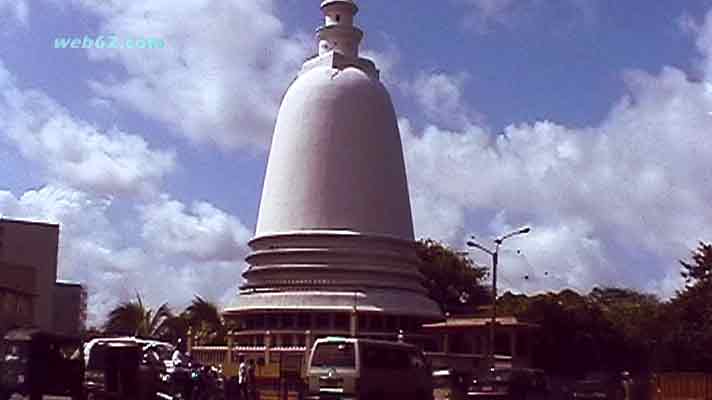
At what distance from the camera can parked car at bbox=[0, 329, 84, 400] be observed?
2873 cm

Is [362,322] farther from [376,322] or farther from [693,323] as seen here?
[693,323]

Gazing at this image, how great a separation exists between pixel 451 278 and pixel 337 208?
16887 millimetres

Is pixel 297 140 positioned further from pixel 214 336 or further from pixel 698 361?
pixel 698 361

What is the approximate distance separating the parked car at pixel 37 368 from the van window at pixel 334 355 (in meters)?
6.44

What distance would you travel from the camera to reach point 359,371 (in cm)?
3142

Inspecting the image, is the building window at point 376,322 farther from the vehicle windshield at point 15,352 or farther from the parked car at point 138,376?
the vehicle windshield at point 15,352

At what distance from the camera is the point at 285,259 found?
2525 inches

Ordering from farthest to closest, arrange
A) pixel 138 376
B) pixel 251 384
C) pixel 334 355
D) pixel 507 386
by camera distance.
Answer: pixel 251 384, pixel 507 386, pixel 138 376, pixel 334 355

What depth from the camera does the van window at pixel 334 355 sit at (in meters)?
31.6

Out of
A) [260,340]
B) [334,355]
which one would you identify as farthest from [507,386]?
[260,340]

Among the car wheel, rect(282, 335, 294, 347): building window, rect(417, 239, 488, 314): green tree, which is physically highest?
rect(417, 239, 488, 314): green tree

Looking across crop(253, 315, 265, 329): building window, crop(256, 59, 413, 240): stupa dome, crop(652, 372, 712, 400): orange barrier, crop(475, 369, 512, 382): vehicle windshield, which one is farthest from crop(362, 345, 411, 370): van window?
crop(256, 59, 413, 240): stupa dome

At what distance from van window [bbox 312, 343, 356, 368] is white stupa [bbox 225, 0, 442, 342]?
1102 inches

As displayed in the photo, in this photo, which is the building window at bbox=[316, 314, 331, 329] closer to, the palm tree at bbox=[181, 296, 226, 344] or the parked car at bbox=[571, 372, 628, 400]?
the palm tree at bbox=[181, 296, 226, 344]
